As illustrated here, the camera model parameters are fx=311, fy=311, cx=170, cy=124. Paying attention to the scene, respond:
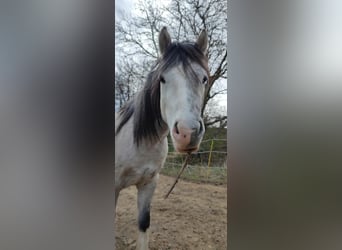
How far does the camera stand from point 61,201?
1.91m

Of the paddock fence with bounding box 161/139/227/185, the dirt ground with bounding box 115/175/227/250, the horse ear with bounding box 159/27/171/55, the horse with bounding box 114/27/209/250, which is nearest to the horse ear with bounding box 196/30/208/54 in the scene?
the horse with bounding box 114/27/209/250

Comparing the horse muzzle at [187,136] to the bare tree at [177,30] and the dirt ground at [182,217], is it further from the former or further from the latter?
the dirt ground at [182,217]

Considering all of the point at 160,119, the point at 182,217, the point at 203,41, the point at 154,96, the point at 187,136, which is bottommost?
the point at 182,217

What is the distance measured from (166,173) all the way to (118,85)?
63 centimetres

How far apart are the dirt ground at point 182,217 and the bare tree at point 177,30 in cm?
47

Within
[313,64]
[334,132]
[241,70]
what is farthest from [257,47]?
[334,132]

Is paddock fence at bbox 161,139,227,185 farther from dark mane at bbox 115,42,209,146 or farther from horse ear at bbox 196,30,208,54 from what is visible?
horse ear at bbox 196,30,208,54

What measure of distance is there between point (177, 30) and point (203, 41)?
0.18 m

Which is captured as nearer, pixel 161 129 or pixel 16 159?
pixel 16 159

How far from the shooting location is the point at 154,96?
1.95 metres

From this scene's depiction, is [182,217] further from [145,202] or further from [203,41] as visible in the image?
[203,41]

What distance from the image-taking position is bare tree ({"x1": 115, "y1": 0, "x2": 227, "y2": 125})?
6.29 ft

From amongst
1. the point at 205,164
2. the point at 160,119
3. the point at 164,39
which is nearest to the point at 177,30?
the point at 164,39

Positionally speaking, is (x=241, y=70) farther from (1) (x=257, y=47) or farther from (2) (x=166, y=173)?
(2) (x=166, y=173)
